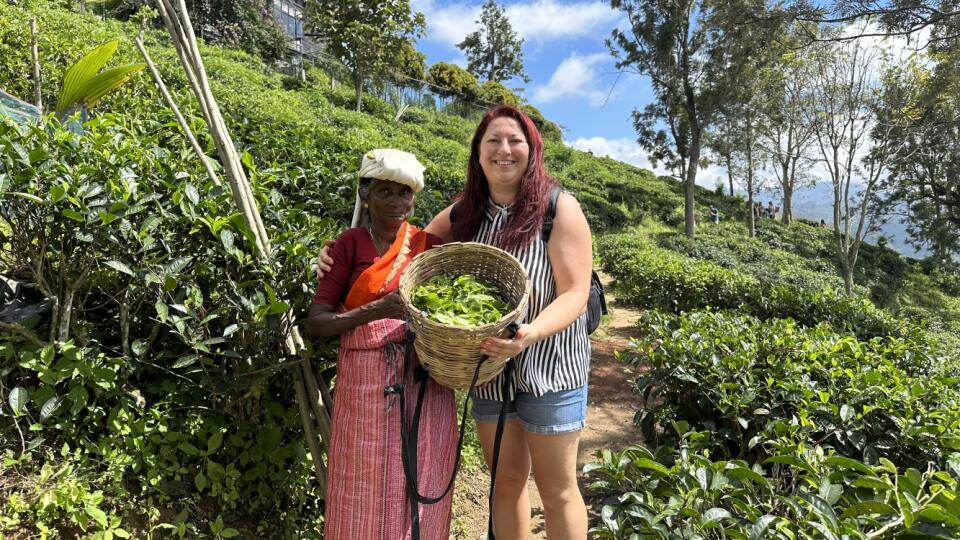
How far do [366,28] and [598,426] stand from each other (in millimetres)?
13830

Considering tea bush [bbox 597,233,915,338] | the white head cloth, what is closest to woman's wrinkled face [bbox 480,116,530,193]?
the white head cloth

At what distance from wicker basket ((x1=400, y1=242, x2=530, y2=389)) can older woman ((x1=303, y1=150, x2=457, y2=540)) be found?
100 mm

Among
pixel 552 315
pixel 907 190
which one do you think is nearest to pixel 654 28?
pixel 907 190

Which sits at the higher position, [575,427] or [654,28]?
[654,28]

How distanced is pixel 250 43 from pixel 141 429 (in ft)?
65.5

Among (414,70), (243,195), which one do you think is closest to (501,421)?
(243,195)

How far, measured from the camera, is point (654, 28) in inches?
691

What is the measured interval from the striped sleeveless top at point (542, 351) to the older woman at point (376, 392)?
10.9 inches

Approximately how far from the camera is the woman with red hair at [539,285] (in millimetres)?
1688

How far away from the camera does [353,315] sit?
60.6 inches

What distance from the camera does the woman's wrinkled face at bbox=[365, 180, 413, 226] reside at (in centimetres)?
174

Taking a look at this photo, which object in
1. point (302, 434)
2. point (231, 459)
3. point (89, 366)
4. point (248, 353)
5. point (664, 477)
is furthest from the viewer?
point (302, 434)

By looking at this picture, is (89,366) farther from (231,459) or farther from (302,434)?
(302,434)

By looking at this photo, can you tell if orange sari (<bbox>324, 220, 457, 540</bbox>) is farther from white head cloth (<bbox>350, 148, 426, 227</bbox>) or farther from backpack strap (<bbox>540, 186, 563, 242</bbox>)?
backpack strap (<bbox>540, 186, 563, 242</bbox>)
